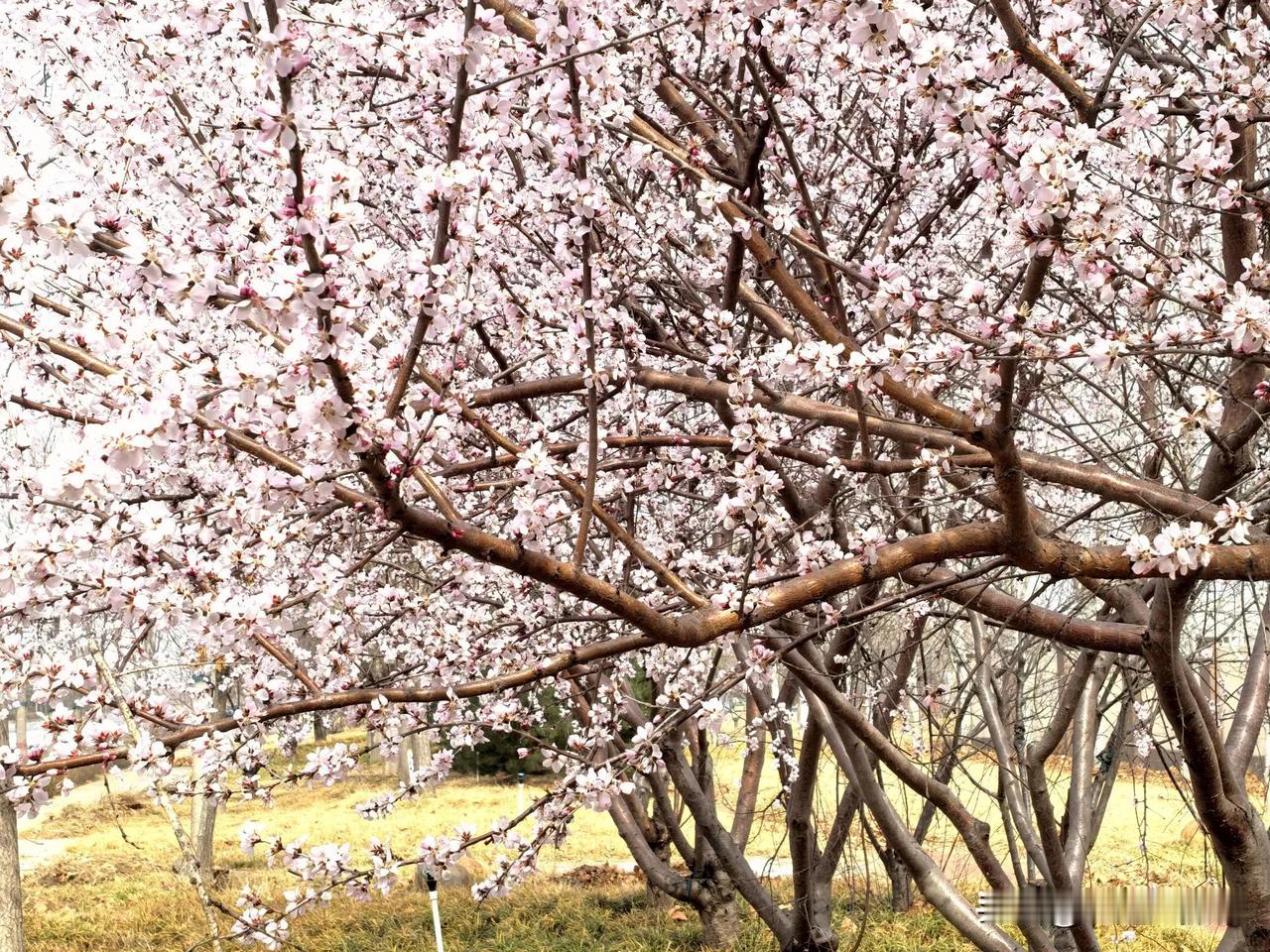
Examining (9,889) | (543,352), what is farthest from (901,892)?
(543,352)

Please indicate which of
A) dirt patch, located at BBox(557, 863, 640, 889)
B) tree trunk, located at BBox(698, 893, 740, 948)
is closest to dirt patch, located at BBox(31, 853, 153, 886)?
dirt patch, located at BBox(557, 863, 640, 889)

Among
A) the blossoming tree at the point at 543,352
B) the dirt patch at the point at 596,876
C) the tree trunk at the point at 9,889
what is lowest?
the dirt patch at the point at 596,876

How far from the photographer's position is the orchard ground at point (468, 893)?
8.47 m

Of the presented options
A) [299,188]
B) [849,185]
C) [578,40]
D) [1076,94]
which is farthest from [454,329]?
[849,185]

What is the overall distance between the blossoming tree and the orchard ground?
140 cm

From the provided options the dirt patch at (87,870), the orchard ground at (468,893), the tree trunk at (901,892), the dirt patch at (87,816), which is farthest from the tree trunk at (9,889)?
the dirt patch at (87,816)

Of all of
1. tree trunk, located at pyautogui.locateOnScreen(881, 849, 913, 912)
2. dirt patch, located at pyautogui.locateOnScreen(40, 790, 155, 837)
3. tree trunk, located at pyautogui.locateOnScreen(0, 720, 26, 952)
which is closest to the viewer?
tree trunk, located at pyautogui.locateOnScreen(0, 720, 26, 952)

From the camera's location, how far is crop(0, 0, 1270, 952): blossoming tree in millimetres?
2010

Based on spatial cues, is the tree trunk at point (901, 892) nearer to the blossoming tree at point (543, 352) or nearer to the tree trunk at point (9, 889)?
the blossoming tree at point (543, 352)

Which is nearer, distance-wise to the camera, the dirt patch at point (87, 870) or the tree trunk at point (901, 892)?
the tree trunk at point (901, 892)

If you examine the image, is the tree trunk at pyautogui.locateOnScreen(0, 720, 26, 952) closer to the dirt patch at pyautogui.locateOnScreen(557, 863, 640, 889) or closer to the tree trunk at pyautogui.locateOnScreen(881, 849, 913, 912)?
the dirt patch at pyautogui.locateOnScreen(557, 863, 640, 889)

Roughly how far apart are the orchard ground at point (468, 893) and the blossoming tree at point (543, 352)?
1.40 metres

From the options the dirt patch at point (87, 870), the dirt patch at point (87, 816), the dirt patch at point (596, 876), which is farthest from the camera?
the dirt patch at point (87, 816)

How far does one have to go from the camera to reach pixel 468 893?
458 inches
